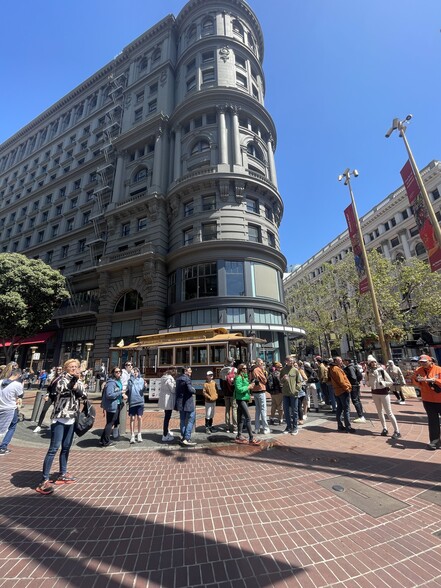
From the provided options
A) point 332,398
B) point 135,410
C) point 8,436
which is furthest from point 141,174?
point 332,398

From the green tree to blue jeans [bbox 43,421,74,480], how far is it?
929 inches

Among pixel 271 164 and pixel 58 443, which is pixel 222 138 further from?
pixel 58 443

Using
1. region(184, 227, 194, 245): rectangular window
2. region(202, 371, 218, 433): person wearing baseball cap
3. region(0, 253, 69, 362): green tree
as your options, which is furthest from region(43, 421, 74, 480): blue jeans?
region(0, 253, 69, 362): green tree

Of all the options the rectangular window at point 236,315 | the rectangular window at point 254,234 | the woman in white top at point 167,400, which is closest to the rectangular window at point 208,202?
the rectangular window at point 254,234

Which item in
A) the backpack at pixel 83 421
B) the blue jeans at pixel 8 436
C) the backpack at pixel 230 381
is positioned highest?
the backpack at pixel 230 381

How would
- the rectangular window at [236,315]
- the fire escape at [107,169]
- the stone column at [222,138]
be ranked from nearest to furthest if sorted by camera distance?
1. the rectangular window at [236,315]
2. the stone column at [222,138]
3. the fire escape at [107,169]

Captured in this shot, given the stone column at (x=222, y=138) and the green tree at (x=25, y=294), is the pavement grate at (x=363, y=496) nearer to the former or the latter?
the stone column at (x=222, y=138)

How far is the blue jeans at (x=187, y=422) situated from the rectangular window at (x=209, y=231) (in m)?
18.1

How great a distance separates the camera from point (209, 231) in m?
23.8

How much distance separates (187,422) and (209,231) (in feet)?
61.8

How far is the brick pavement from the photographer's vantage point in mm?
2746

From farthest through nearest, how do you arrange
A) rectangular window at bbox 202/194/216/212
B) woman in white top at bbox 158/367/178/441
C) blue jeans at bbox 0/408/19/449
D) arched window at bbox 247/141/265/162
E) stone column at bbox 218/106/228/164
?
arched window at bbox 247/141/265/162
stone column at bbox 218/106/228/164
rectangular window at bbox 202/194/216/212
woman in white top at bbox 158/367/178/441
blue jeans at bbox 0/408/19/449

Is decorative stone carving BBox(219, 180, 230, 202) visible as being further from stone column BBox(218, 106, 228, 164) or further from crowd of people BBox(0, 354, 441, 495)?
crowd of people BBox(0, 354, 441, 495)

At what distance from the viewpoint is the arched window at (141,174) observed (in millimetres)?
29922
